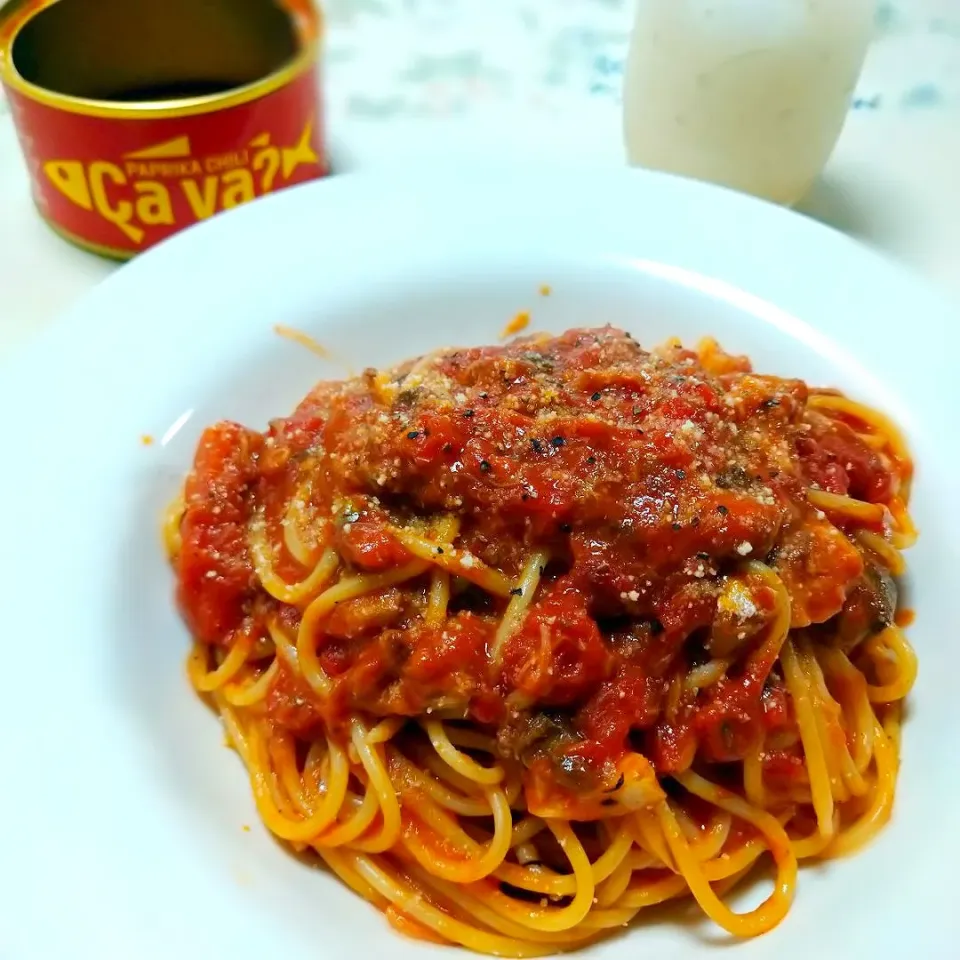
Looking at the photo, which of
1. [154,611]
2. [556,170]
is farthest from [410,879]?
[556,170]

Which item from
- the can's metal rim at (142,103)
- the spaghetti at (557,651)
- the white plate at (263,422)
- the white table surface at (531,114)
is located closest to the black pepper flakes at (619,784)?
the spaghetti at (557,651)

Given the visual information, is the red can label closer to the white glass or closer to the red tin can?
the red tin can

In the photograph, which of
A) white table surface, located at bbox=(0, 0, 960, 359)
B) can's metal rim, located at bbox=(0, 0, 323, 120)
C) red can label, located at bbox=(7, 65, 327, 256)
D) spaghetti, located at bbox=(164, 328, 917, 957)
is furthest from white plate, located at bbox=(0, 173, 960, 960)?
white table surface, located at bbox=(0, 0, 960, 359)

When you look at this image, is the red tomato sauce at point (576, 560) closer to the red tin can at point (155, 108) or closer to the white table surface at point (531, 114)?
the red tin can at point (155, 108)

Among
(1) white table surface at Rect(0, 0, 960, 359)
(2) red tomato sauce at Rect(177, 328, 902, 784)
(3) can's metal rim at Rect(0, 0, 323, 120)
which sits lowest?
(1) white table surface at Rect(0, 0, 960, 359)

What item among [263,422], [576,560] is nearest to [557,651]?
[576,560]

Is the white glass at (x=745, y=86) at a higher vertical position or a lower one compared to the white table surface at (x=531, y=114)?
higher
